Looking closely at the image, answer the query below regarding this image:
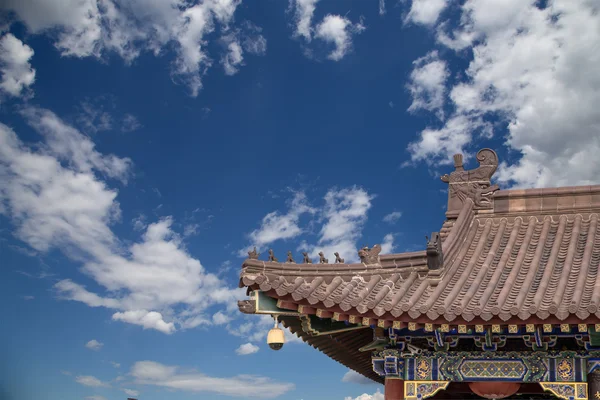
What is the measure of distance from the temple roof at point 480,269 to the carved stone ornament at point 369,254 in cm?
2

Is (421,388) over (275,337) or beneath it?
beneath

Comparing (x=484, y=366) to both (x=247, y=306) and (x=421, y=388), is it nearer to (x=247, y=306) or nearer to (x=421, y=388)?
(x=421, y=388)

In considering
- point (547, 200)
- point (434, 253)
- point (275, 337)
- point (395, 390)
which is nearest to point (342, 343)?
point (395, 390)

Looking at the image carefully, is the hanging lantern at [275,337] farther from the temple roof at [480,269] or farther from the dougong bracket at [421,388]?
the dougong bracket at [421,388]

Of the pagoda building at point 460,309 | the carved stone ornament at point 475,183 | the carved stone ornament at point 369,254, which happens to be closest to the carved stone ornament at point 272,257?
the pagoda building at point 460,309

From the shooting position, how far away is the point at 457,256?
412 inches

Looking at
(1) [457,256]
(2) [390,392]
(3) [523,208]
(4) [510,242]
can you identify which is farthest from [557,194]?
(2) [390,392]

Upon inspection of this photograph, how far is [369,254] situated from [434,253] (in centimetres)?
101

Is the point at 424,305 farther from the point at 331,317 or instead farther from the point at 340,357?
the point at 340,357

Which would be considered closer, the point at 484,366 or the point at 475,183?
the point at 484,366

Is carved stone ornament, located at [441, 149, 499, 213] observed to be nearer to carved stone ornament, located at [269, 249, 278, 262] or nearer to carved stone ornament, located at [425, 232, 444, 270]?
carved stone ornament, located at [425, 232, 444, 270]

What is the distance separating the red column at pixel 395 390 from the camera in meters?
9.19

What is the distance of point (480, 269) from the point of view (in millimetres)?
9852

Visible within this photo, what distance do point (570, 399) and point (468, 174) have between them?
15.6ft
